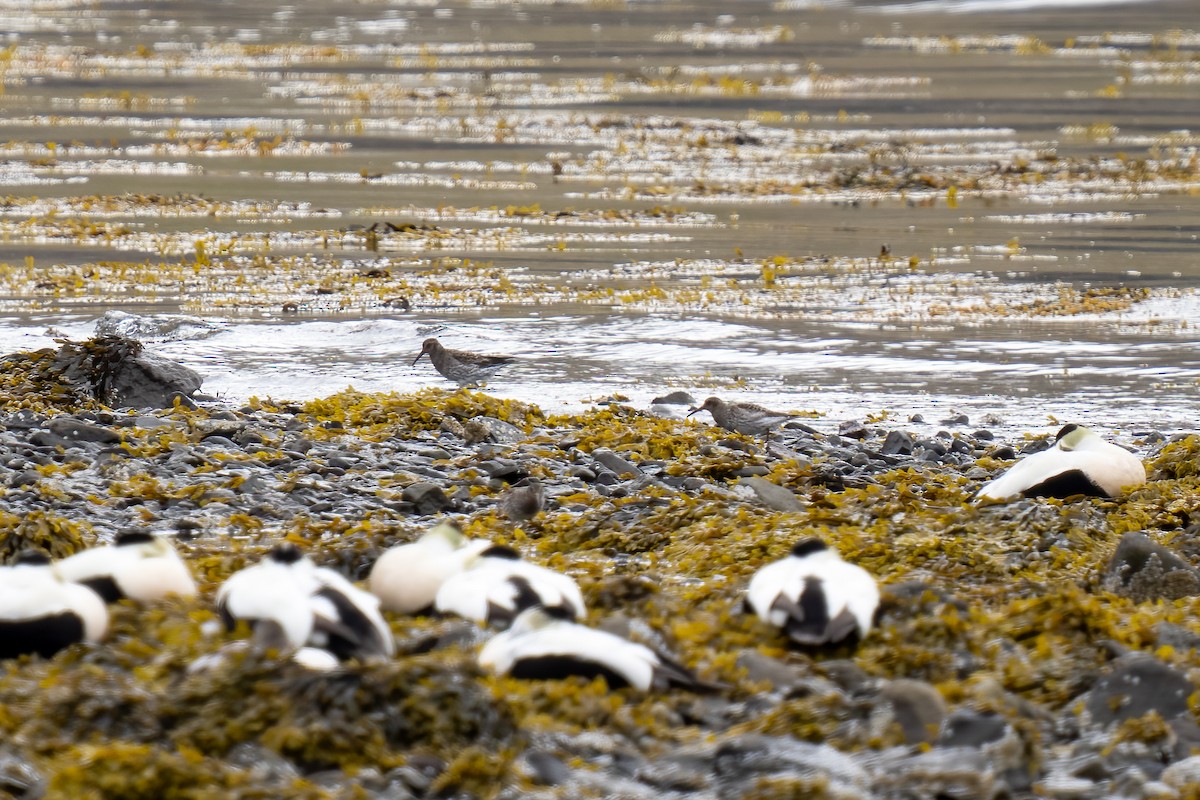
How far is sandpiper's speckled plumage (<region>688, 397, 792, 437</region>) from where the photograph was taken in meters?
9.06

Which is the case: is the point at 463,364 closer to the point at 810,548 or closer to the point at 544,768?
the point at 810,548

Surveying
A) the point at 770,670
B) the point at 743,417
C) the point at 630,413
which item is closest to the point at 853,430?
the point at 743,417

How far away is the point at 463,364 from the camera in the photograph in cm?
1094

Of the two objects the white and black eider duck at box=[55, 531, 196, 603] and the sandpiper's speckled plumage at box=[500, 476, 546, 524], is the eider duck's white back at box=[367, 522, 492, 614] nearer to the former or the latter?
the white and black eider duck at box=[55, 531, 196, 603]

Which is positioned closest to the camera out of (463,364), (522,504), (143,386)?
(522,504)

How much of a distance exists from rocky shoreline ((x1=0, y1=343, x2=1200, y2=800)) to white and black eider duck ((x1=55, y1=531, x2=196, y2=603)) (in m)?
0.09

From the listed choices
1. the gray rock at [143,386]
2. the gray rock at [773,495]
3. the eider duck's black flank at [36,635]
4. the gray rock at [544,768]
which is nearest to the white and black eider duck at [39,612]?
the eider duck's black flank at [36,635]

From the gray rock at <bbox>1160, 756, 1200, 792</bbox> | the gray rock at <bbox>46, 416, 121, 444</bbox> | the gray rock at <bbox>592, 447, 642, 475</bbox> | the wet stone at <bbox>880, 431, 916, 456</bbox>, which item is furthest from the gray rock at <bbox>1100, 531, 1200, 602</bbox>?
the gray rock at <bbox>46, 416, 121, 444</bbox>

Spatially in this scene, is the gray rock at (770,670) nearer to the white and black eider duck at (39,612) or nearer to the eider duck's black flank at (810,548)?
the eider duck's black flank at (810,548)

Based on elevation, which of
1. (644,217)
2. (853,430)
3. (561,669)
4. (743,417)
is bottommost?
(853,430)

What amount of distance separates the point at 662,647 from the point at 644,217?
1393 cm

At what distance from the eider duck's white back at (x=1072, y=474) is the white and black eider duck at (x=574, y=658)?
2846 mm

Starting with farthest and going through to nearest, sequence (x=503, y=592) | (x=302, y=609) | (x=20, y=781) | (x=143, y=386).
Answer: (x=143, y=386)
(x=503, y=592)
(x=302, y=609)
(x=20, y=781)

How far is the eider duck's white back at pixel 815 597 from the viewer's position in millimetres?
4594
